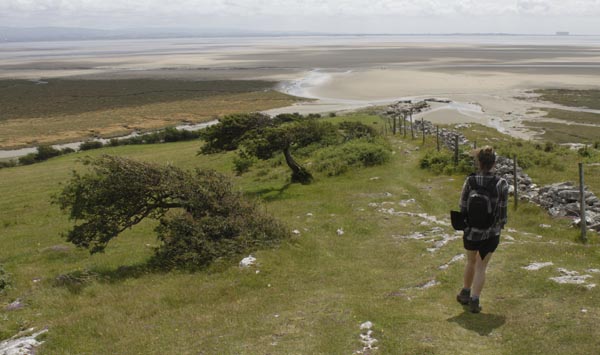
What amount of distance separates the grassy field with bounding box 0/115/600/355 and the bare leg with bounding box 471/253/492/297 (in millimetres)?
535

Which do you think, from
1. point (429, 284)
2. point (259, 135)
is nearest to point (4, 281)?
point (429, 284)

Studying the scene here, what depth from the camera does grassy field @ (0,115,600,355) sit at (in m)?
9.38

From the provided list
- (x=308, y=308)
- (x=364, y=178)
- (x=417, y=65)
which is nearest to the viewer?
(x=308, y=308)

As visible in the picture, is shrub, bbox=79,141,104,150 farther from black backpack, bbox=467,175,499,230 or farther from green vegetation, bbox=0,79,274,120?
black backpack, bbox=467,175,499,230

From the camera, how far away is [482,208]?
31.4 ft

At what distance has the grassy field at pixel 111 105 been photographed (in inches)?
3327

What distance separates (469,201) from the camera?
9.72 metres

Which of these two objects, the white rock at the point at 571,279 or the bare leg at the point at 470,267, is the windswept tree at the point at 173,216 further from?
the white rock at the point at 571,279

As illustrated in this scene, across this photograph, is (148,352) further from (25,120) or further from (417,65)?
(417,65)

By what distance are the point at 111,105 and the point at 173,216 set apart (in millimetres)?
99004

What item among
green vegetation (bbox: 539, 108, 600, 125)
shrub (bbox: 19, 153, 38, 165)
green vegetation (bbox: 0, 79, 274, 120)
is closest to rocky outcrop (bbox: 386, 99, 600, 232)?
green vegetation (bbox: 539, 108, 600, 125)

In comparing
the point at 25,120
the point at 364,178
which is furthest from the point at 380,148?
the point at 25,120

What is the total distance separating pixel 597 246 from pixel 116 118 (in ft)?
302

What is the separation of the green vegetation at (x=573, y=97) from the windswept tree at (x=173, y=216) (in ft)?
261
